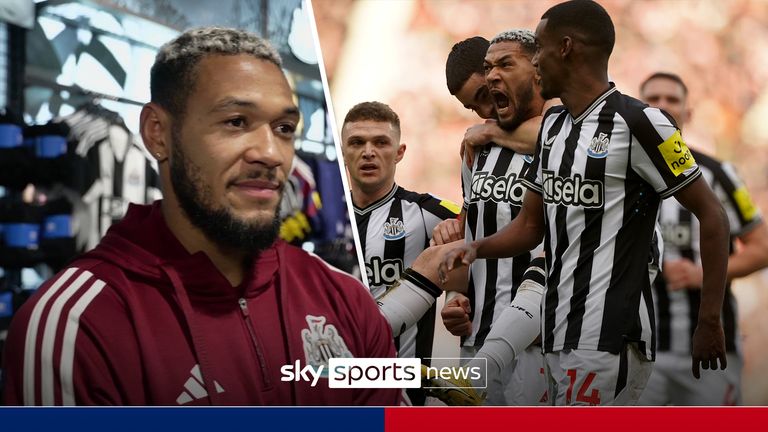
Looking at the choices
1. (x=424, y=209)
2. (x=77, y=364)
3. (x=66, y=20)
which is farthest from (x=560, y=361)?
(x=66, y=20)

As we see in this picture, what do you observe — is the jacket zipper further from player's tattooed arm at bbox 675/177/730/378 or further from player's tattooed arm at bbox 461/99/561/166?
player's tattooed arm at bbox 675/177/730/378

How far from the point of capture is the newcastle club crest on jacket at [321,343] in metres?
3.50

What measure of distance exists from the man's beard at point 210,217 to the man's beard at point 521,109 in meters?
0.82

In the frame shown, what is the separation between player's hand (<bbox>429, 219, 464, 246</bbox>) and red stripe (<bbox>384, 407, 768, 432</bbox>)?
1.86 feet

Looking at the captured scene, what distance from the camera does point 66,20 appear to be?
341 centimetres

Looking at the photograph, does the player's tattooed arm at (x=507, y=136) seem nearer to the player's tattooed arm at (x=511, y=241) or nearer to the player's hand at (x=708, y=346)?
the player's tattooed arm at (x=511, y=241)

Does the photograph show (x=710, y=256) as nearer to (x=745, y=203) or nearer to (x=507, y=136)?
(x=745, y=203)

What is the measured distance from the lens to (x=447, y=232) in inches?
142

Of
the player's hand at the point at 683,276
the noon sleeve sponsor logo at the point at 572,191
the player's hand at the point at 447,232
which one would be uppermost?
the noon sleeve sponsor logo at the point at 572,191

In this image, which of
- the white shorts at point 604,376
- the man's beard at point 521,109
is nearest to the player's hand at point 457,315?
the white shorts at point 604,376

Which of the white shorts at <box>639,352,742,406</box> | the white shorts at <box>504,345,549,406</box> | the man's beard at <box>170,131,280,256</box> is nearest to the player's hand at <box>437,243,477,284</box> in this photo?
the white shorts at <box>504,345,549,406</box>

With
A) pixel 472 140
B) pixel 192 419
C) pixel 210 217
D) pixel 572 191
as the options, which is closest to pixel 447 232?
pixel 472 140

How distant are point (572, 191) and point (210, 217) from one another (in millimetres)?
1183

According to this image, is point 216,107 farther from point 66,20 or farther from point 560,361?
point 560,361
